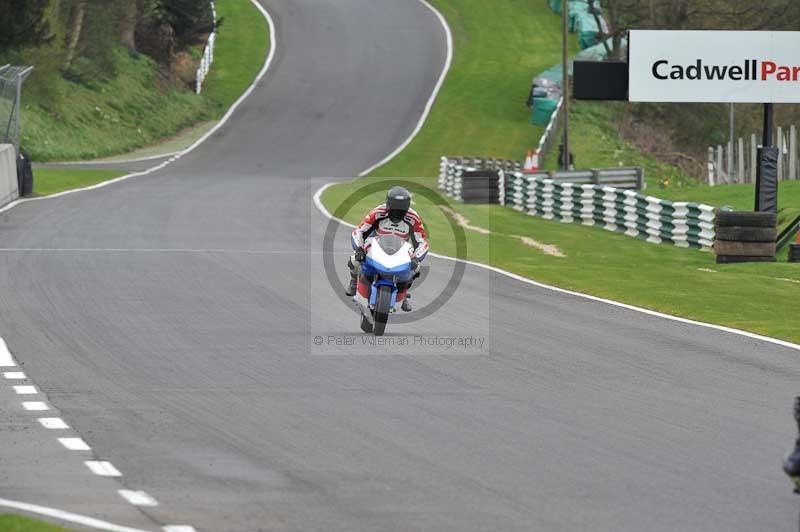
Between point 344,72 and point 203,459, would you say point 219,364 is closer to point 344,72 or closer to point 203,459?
point 203,459

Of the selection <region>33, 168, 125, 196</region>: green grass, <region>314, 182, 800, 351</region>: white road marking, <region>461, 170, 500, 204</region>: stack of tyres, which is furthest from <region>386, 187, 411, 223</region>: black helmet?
<region>461, 170, 500, 204</region>: stack of tyres

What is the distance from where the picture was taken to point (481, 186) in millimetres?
41406

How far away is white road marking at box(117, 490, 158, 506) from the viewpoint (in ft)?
26.9

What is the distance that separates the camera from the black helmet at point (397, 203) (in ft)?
48.5

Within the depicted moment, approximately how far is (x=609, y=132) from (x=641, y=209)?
32.0m

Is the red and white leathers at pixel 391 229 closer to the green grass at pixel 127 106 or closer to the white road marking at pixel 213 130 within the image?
the white road marking at pixel 213 130

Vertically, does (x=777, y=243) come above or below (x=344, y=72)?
below

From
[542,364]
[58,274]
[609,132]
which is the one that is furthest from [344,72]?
[542,364]

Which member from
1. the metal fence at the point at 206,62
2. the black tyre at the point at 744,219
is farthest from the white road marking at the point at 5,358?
the metal fence at the point at 206,62

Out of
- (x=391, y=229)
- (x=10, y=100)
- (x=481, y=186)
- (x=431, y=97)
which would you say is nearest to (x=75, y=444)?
(x=391, y=229)

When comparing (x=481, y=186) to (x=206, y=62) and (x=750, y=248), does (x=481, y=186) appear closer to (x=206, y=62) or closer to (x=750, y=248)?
(x=750, y=248)

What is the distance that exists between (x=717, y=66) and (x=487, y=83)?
135 ft

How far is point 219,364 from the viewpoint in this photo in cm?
1353

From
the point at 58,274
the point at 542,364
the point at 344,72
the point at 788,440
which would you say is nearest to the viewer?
the point at 788,440
